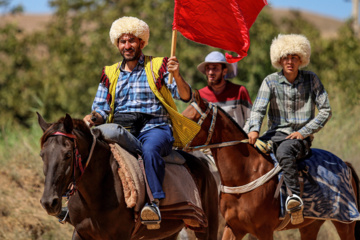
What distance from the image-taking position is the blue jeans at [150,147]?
20.4 ft

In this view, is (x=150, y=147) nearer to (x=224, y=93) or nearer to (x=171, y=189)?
(x=171, y=189)

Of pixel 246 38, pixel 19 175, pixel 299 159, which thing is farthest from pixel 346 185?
pixel 19 175

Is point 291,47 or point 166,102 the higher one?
point 291,47

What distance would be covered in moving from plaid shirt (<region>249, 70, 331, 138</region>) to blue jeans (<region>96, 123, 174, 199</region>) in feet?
5.33

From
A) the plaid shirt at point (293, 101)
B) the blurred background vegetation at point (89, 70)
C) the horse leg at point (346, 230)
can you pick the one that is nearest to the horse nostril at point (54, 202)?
the plaid shirt at point (293, 101)

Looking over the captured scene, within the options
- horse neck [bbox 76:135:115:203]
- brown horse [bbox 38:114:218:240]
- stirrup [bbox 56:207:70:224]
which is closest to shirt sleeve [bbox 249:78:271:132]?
Result: brown horse [bbox 38:114:218:240]

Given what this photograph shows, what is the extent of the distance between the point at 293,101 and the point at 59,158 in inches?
136

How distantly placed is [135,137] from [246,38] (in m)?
1.78

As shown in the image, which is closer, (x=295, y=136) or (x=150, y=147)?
(x=150, y=147)

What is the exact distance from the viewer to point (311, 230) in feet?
27.7

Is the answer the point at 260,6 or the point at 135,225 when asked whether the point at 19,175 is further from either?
the point at 260,6

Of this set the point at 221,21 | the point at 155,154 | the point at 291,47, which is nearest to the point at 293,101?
the point at 291,47

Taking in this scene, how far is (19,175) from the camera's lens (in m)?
10.9

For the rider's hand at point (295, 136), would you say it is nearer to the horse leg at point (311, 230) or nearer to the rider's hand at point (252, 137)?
the rider's hand at point (252, 137)
